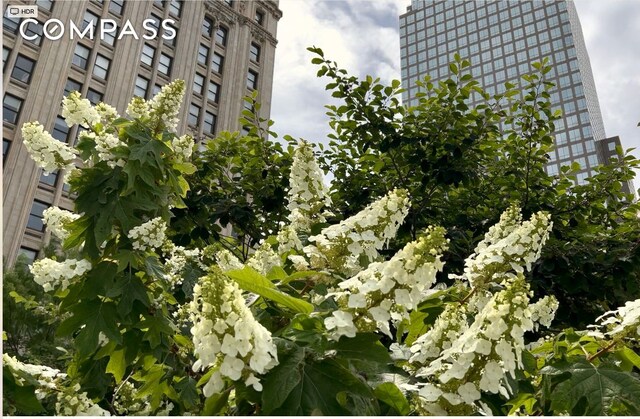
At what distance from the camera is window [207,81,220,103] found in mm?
41912

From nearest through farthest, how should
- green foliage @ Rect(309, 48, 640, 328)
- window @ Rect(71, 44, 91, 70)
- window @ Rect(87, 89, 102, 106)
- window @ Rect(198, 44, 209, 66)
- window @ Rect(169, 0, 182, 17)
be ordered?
green foliage @ Rect(309, 48, 640, 328) → window @ Rect(87, 89, 102, 106) → window @ Rect(71, 44, 91, 70) → window @ Rect(169, 0, 182, 17) → window @ Rect(198, 44, 209, 66)

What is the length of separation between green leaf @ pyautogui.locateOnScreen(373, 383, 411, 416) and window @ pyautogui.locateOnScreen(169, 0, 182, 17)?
146ft

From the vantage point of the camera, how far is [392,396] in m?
1.78

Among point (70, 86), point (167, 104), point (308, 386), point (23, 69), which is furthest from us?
point (70, 86)

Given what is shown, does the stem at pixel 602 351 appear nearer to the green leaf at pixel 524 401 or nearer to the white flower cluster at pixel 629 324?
the white flower cluster at pixel 629 324

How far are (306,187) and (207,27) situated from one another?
45.2m

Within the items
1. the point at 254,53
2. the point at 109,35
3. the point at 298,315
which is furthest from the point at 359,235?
the point at 254,53

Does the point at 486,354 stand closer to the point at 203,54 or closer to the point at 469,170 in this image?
the point at 469,170

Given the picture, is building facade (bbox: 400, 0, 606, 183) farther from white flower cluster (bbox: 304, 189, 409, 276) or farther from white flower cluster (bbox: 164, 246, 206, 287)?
white flower cluster (bbox: 304, 189, 409, 276)

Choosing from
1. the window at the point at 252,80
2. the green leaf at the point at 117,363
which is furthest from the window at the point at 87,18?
the green leaf at the point at 117,363

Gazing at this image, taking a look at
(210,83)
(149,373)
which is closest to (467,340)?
(149,373)

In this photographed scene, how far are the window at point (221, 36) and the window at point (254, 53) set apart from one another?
102 inches

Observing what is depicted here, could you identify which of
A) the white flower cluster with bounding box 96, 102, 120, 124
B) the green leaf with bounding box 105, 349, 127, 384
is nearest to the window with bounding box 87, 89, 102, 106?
the white flower cluster with bounding box 96, 102, 120, 124

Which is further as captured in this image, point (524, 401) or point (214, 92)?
point (214, 92)
